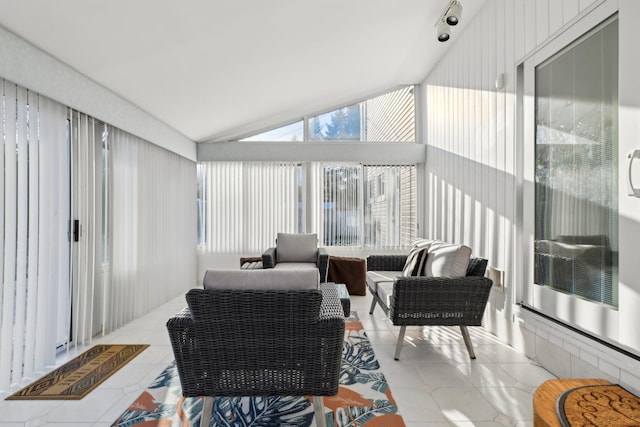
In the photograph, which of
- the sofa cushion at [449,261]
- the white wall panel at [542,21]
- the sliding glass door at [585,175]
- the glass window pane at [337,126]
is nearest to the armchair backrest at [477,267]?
the sofa cushion at [449,261]

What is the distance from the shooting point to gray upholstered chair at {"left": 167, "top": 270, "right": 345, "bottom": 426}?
1.65 metres

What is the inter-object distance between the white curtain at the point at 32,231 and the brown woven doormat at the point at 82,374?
0.50 ft

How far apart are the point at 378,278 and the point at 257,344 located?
2.09m

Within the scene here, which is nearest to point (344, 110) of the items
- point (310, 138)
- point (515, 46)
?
point (310, 138)

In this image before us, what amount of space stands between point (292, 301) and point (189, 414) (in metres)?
0.99

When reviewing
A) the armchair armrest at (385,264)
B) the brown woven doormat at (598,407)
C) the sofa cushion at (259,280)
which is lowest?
the brown woven doormat at (598,407)

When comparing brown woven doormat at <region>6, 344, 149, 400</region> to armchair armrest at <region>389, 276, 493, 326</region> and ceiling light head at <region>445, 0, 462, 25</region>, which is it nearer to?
armchair armrest at <region>389, 276, 493, 326</region>

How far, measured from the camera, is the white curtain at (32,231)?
2277mm

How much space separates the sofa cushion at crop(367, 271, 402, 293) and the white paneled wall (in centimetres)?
93

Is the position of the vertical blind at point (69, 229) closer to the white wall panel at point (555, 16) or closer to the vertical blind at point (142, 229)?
the vertical blind at point (142, 229)

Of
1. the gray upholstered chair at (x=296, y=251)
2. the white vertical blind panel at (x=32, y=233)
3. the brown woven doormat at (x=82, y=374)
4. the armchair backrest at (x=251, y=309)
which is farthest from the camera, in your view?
the gray upholstered chair at (x=296, y=251)

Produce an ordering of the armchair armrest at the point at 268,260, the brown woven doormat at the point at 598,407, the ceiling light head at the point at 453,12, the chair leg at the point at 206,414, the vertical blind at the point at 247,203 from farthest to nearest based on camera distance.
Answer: the vertical blind at the point at 247,203 < the armchair armrest at the point at 268,260 < the ceiling light head at the point at 453,12 < the chair leg at the point at 206,414 < the brown woven doormat at the point at 598,407

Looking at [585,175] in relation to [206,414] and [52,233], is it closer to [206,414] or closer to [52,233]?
[206,414]

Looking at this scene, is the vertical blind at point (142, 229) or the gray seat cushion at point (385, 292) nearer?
the gray seat cushion at point (385, 292)
